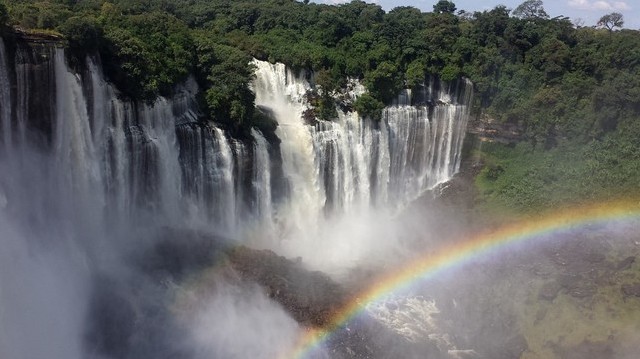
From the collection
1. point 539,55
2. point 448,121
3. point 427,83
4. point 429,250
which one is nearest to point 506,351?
point 429,250

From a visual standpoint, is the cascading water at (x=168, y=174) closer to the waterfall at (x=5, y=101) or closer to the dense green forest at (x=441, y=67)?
the waterfall at (x=5, y=101)

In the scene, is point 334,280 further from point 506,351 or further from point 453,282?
point 506,351

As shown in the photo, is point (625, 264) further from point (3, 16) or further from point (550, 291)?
point (3, 16)

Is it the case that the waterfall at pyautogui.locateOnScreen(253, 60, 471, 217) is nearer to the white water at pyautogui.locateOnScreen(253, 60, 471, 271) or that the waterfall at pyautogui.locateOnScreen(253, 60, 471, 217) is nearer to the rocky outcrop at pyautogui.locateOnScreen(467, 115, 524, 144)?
the white water at pyautogui.locateOnScreen(253, 60, 471, 271)

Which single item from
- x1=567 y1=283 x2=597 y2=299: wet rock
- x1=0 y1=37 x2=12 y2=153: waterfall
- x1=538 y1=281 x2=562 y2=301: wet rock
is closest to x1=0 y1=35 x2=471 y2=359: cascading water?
x1=0 y1=37 x2=12 y2=153: waterfall

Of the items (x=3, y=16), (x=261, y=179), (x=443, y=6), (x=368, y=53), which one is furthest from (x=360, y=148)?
(x=443, y=6)

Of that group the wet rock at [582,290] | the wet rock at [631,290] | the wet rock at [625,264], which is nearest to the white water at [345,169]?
the wet rock at [582,290]
